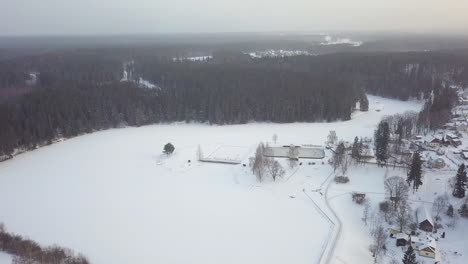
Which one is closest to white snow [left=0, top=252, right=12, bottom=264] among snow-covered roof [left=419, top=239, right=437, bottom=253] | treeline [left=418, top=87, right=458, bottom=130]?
snow-covered roof [left=419, top=239, right=437, bottom=253]

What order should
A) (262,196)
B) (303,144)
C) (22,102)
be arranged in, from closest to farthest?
(262,196) → (303,144) → (22,102)

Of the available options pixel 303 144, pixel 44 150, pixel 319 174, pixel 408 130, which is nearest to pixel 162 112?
pixel 44 150

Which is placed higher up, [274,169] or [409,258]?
[274,169]

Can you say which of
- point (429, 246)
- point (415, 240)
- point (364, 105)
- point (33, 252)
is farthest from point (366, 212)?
point (364, 105)

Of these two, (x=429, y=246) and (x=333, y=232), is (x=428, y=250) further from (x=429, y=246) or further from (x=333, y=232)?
(x=333, y=232)

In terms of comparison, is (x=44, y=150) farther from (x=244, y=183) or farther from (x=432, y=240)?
(x=432, y=240)

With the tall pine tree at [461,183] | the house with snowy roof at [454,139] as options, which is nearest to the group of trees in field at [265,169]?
the tall pine tree at [461,183]
